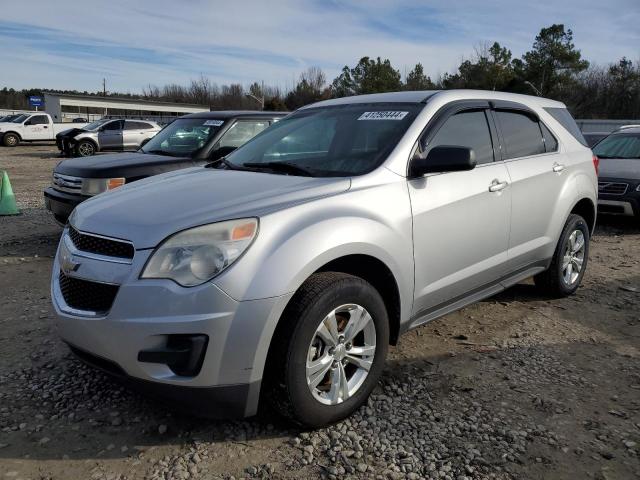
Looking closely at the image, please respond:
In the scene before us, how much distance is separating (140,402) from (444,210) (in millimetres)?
2134

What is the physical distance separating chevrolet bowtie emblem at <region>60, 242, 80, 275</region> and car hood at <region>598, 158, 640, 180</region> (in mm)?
8224

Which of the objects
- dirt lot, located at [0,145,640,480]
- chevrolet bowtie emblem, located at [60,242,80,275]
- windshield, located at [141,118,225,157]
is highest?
windshield, located at [141,118,225,157]

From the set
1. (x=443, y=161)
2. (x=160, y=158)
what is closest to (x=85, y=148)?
(x=160, y=158)

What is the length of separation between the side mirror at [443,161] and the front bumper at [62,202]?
4258 millimetres

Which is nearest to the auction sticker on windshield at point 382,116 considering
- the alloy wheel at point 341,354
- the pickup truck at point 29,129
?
the alloy wheel at point 341,354

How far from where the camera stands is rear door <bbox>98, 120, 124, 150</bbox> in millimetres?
21578

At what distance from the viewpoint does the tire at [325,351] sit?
2482 mm

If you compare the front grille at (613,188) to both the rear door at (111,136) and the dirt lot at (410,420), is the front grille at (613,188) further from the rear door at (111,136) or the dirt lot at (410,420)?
the rear door at (111,136)

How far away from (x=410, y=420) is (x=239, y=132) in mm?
4994

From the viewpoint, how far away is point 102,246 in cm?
262

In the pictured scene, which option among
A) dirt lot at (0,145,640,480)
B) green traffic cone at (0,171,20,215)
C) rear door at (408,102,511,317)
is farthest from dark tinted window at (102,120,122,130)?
rear door at (408,102,511,317)

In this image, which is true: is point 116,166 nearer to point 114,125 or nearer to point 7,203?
point 7,203

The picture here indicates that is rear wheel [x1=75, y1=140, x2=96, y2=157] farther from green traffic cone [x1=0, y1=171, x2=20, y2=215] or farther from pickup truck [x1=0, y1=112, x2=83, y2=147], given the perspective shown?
green traffic cone [x1=0, y1=171, x2=20, y2=215]

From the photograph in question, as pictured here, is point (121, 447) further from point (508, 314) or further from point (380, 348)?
point (508, 314)
